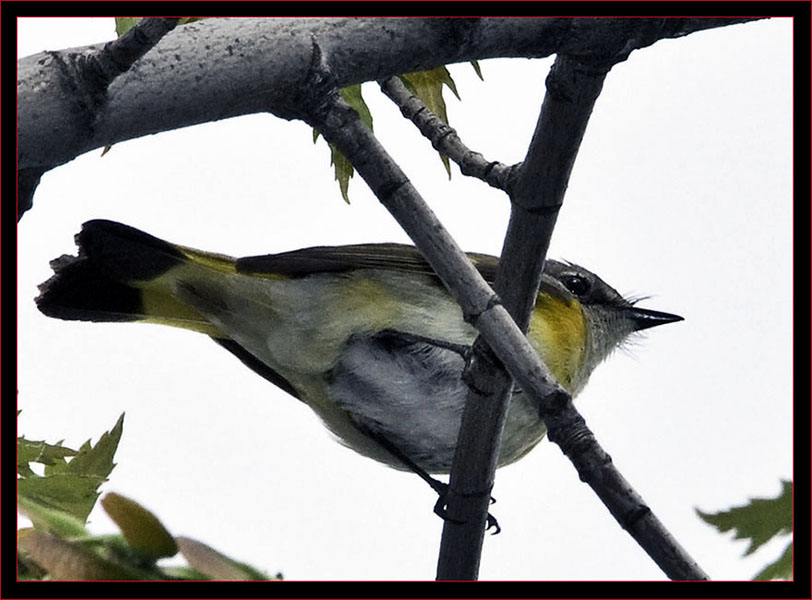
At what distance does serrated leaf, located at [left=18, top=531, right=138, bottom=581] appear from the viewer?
3.86 ft

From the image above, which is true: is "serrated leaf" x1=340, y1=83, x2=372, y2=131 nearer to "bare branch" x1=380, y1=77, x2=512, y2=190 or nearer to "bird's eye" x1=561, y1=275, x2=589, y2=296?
"bare branch" x1=380, y1=77, x2=512, y2=190

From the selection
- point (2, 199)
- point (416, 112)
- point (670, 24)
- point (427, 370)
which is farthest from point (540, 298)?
point (2, 199)

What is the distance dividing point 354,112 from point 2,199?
1.99 ft

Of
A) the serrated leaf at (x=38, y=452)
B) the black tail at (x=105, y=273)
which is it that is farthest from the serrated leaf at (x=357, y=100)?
the serrated leaf at (x=38, y=452)

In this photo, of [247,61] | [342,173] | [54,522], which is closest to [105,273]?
[342,173]

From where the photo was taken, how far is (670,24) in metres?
1.92

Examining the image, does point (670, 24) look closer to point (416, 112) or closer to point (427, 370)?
point (416, 112)

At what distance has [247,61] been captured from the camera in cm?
168

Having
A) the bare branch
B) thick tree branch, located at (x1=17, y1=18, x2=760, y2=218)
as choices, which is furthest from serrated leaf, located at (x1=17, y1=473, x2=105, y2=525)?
the bare branch

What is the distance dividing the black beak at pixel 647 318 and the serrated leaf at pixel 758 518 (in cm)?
265

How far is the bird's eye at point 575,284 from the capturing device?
13.6 ft

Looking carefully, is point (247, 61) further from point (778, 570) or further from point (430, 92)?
point (778, 570)

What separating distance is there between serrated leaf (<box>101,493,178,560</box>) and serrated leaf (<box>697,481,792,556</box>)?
2.60ft

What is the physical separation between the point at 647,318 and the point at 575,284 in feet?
1.12
